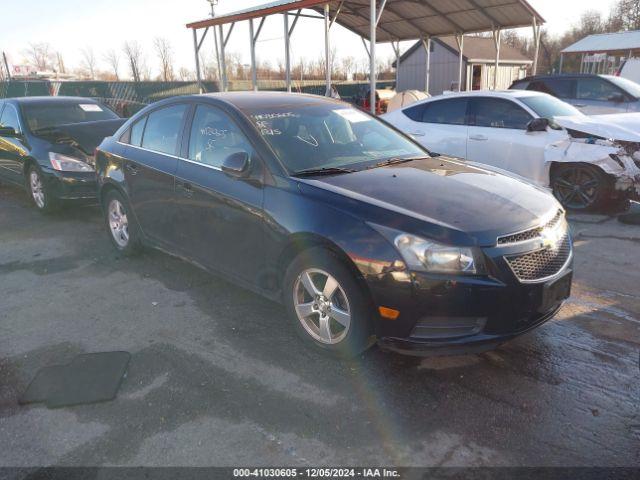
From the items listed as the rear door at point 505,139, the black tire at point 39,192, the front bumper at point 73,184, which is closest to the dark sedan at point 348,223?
the front bumper at point 73,184

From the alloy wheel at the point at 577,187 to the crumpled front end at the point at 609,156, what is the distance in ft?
0.70

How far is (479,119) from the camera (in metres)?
7.38

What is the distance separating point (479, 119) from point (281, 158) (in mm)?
4856

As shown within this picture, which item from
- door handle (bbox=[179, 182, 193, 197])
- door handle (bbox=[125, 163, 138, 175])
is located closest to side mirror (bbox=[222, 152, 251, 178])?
door handle (bbox=[179, 182, 193, 197])

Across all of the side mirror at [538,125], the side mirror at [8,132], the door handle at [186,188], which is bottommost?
the door handle at [186,188]

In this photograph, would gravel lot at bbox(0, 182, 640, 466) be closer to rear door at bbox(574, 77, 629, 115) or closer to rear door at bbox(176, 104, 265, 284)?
rear door at bbox(176, 104, 265, 284)

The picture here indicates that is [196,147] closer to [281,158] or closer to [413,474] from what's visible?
[281,158]

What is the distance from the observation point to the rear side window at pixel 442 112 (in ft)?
24.8

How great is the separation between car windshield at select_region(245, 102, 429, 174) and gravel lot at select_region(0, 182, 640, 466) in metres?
1.28

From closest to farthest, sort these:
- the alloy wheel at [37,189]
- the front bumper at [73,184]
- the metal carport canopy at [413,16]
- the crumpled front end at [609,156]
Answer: the crumpled front end at [609,156] → the front bumper at [73,184] → the alloy wheel at [37,189] → the metal carport canopy at [413,16]

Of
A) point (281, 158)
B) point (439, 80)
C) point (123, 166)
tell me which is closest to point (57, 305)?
point (123, 166)

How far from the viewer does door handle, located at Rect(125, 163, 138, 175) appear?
15.6 ft

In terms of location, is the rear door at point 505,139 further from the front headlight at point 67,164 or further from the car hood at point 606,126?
the front headlight at point 67,164

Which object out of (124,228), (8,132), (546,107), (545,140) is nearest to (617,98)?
(546,107)
